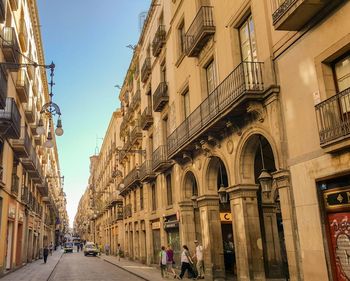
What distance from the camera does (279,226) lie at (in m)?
18.3

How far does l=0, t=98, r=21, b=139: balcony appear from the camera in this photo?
17.7 meters

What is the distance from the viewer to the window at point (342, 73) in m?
8.74

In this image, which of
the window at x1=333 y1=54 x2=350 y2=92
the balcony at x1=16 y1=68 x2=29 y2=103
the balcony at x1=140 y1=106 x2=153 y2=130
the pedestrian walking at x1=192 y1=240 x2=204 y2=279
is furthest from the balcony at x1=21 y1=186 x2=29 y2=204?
the window at x1=333 y1=54 x2=350 y2=92

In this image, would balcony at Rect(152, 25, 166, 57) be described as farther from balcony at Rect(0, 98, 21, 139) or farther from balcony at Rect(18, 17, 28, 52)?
balcony at Rect(0, 98, 21, 139)

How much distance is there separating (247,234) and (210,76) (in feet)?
23.1

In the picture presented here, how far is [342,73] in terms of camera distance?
29.3 ft

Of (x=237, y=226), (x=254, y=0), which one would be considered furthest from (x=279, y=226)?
(x=254, y=0)

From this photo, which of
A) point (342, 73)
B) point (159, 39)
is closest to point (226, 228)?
point (159, 39)

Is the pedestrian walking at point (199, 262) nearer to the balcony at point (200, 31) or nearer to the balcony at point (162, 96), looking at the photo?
the balcony at point (200, 31)

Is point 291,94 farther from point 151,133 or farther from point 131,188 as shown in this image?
point 131,188

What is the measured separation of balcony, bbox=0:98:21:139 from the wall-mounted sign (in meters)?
14.0

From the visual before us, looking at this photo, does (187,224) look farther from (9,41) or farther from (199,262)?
(9,41)

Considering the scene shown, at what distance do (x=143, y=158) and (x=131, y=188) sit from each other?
4.90 meters

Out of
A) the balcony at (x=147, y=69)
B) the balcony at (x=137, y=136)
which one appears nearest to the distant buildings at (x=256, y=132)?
the balcony at (x=147, y=69)
